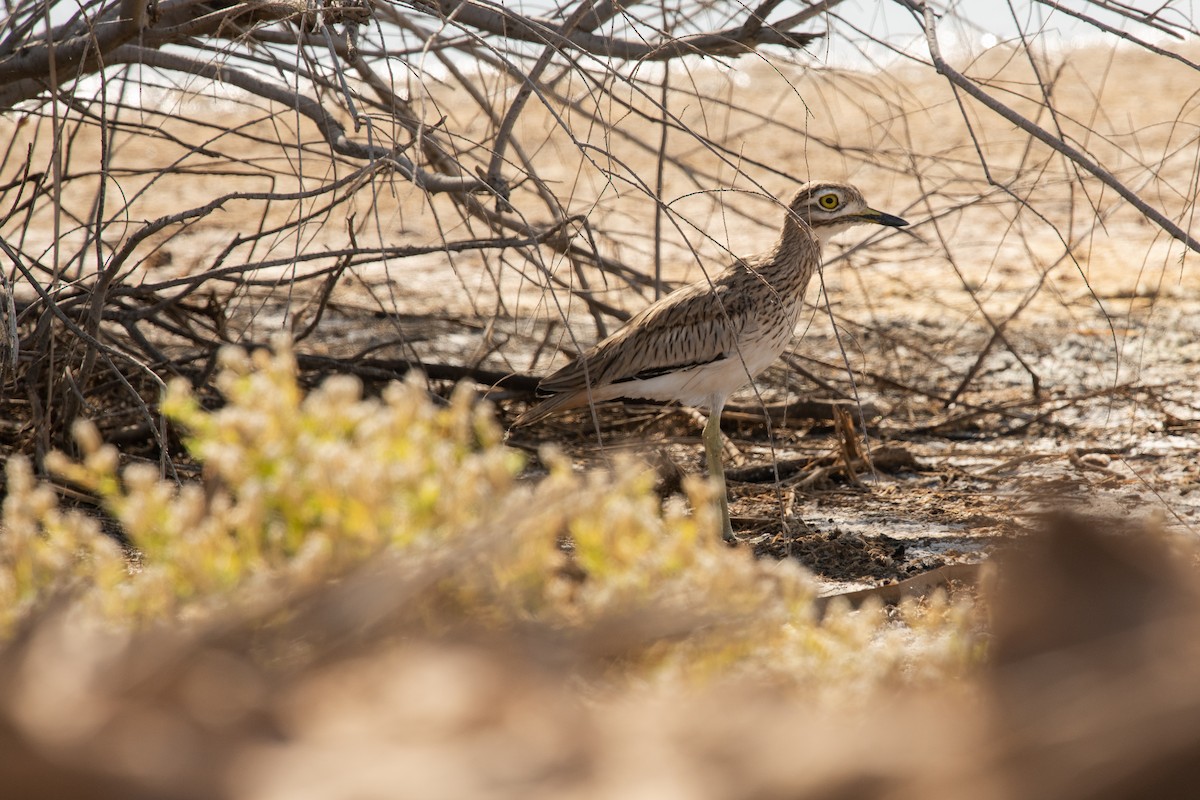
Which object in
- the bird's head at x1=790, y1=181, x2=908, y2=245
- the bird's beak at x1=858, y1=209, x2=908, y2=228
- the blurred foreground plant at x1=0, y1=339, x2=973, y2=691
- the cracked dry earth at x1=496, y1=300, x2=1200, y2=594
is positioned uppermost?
the bird's head at x1=790, y1=181, x2=908, y2=245

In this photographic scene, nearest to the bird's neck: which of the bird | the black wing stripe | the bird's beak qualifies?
the bird

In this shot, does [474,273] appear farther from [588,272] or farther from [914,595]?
[914,595]

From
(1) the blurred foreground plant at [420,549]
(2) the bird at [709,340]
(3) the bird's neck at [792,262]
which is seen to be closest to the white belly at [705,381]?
(2) the bird at [709,340]

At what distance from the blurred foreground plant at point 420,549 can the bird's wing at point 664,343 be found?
102 inches

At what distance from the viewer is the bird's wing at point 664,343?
4590 mm

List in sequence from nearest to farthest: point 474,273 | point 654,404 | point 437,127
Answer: point 437,127
point 654,404
point 474,273

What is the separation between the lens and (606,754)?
139cm

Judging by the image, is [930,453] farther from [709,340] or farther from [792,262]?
[709,340]

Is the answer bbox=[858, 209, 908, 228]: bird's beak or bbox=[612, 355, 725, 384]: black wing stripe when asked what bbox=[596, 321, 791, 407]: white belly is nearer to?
bbox=[612, 355, 725, 384]: black wing stripe

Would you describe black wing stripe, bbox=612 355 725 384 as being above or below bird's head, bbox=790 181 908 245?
below

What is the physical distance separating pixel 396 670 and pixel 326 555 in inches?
10.7

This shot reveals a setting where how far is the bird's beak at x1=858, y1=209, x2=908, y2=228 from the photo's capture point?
4.58 m

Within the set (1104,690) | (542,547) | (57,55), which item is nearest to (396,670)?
(542,547)

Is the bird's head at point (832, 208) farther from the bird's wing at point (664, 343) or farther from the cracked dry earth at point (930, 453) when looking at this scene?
the cracked dry earth at point (930, 453)
